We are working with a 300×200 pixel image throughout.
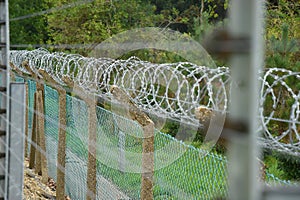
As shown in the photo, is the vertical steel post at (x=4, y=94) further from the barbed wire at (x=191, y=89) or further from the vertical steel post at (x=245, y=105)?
the vertical steel post at (x=245, y=105)

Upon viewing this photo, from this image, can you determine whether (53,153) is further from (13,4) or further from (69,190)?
(13,4)

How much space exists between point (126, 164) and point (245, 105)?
3.14 meters

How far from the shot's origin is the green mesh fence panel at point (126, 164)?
271cm

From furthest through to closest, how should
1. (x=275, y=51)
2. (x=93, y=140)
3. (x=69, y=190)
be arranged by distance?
(x=275, y=51) → (x=69, y=190) → (x=93, y=140)

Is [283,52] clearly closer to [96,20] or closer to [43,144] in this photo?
[43,144]

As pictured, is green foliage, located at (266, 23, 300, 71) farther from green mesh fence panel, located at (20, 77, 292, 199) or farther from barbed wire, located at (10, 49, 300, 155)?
green mesh fence panel, located at (20, 77, 292, 199)

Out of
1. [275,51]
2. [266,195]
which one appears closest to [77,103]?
[275,51]

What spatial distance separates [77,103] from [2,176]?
8.31 ft

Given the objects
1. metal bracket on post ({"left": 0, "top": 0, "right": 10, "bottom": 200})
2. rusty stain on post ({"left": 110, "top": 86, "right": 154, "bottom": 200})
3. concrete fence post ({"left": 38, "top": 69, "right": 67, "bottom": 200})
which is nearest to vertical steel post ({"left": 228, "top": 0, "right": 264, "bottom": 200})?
metal bracket on post ({"left": 0, "top": 0, "right": 10, "bottom": 200})

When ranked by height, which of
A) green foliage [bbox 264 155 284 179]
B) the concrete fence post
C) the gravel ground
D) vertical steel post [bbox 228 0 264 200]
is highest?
vertical steel post [bbox 228 0 264 200]

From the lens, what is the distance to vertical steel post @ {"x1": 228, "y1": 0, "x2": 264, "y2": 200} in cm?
42

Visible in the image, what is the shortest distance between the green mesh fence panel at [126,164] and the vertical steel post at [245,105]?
1.89m

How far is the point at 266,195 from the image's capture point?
1.47ft

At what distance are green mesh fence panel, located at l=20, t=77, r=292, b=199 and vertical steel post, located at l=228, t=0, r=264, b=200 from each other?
189cm
